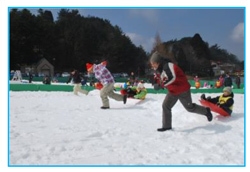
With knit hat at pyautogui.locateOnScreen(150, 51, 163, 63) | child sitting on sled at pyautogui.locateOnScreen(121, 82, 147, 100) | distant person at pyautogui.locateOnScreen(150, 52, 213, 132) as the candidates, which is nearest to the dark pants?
distant person at pyautogui.locateOnScreen(150, 52, 213, 132)

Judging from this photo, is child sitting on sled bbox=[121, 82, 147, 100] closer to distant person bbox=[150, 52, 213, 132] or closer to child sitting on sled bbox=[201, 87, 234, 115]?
child sitting on sled bbox=[201, 87, 234, 115]

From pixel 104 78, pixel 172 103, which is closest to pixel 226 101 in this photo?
pixel 172 103

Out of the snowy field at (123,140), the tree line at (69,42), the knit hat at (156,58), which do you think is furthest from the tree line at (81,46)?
the snowy field at (123,140)

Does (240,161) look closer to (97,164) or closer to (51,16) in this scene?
(97,164)

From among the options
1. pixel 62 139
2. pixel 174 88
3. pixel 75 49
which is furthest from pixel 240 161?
pixel 75 49

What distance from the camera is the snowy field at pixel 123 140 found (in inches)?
94.7

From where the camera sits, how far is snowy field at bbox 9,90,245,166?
240cm

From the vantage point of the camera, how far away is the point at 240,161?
2.47 metres

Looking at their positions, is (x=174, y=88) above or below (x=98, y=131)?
above

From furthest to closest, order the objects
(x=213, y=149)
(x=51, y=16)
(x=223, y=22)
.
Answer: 1. (x=51, y=16)
2. (x=223, y=22)
3. (x=213, y=149)

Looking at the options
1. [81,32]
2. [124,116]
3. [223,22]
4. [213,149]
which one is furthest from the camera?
[81,32]
